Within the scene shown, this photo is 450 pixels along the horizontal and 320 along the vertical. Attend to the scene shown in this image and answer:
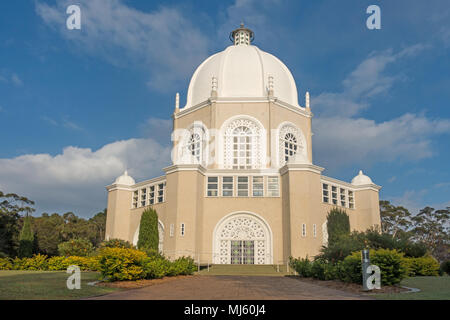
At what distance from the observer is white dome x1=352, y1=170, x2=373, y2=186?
28.7 m

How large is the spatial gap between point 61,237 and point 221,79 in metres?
25.7

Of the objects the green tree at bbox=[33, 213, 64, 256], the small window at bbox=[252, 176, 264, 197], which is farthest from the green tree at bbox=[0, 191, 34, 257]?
the small window at bbox=[252, 176, 264, 197]

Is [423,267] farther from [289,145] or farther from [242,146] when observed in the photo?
[242,146]

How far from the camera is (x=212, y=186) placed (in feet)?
84.9

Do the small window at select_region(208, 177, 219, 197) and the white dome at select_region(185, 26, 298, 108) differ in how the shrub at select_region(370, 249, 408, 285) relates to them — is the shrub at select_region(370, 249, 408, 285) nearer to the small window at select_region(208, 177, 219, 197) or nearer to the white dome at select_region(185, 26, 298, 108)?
the small window at select_region(208, 177, 219, 197)

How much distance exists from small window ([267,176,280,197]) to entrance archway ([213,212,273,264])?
5.73 ft

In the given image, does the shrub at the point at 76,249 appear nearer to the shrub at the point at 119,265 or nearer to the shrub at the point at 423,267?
the shrub at the point at 119,265

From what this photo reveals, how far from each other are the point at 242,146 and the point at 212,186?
16.2ft

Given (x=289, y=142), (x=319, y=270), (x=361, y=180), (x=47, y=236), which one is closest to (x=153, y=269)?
(x=319, y=270)


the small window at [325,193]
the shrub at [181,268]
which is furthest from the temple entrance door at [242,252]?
the shrub at [181,268]

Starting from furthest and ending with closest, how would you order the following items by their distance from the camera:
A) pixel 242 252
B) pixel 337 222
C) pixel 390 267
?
pixel 337 222
pixel 242 252
pixel 390 267

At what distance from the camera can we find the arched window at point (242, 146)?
95.4 feet
